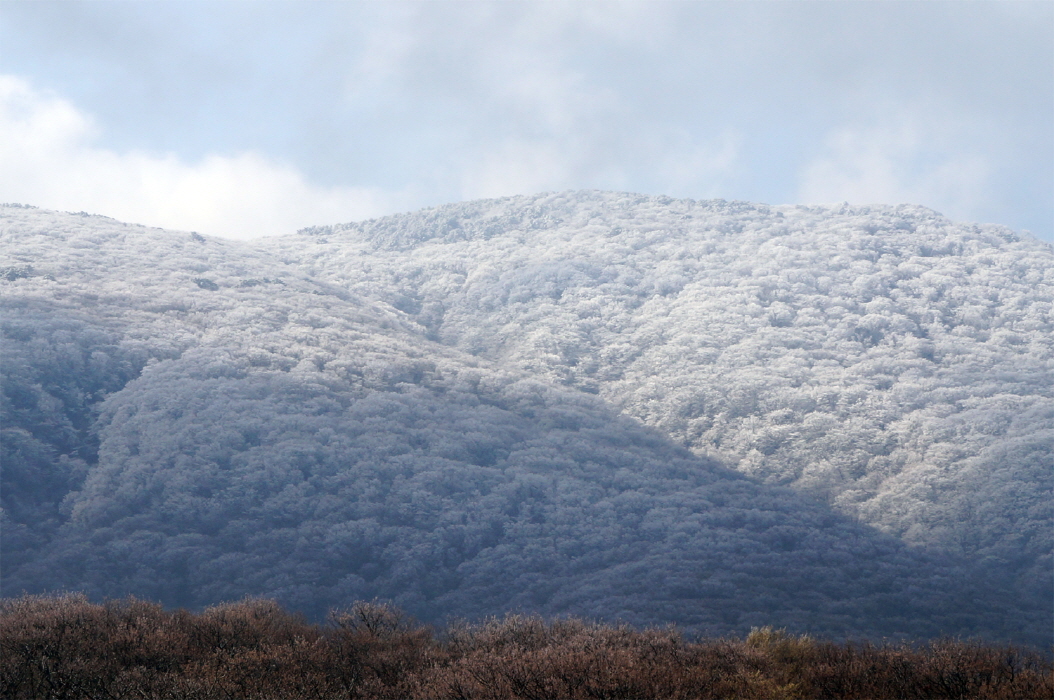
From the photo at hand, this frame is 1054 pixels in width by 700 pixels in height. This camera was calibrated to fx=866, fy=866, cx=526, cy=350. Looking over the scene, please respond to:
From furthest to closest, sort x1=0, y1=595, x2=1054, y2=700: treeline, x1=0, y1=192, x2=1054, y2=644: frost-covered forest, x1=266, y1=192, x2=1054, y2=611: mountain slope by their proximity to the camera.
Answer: x1=266, y1=192, x2=1054, y2=611: mountain slope
x1=0, y1=192, x2=1054, y2=644: frost-covered forest
x1=0, y1=595, x2=1054, y2=700: treeline

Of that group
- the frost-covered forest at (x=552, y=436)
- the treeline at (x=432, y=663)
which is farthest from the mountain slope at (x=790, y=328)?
the treeline at (x=432, y=663)

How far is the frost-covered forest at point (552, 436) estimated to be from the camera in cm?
3959

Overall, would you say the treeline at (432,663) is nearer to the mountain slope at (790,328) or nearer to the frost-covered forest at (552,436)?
the frost-covered forest at (552,436)

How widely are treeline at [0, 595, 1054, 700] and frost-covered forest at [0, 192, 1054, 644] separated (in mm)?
13573

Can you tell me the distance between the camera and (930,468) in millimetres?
51375

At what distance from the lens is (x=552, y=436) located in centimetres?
5534

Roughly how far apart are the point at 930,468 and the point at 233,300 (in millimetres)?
52445

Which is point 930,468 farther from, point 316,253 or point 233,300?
point 316,253

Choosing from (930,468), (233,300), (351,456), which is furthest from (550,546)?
(233,300)

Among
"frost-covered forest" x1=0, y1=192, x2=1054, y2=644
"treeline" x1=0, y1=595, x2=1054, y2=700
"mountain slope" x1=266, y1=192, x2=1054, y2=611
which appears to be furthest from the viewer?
"mountain slope" x1=266, y1=192, x2=1054, y2=611

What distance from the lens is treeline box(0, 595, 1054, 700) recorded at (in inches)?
676

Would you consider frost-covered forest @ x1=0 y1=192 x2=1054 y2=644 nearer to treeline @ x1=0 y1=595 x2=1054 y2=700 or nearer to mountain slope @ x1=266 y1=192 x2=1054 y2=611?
mountain slope @ x1=266 y1=192 x2=1054 y2=611

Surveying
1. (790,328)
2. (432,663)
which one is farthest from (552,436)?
(432,663)

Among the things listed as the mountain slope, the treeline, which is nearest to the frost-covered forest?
the mountain slope
